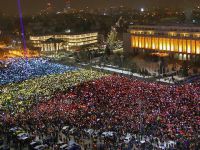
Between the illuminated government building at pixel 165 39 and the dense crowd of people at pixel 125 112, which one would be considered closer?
the dense crowd of people at pixel 125 112

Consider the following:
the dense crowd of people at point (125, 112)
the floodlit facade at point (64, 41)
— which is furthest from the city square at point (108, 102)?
the floodlit facade at point (64, 41)

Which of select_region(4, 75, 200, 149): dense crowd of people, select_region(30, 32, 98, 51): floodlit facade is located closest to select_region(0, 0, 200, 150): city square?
select_region(4, 75, 200, 149): dense crowd of people

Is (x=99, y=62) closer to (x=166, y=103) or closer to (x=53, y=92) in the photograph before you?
(x=53, y=92)

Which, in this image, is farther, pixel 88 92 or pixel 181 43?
pixel 181 43

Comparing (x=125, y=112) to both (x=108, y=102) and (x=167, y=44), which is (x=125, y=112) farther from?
(x=167, y=44)

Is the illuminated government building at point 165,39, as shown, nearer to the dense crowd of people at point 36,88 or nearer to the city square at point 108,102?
the city square at point 108,102

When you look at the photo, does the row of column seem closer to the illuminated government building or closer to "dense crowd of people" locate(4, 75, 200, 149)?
the illuminated government building

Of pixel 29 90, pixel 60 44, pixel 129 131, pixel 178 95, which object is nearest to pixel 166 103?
pixel 178 95
